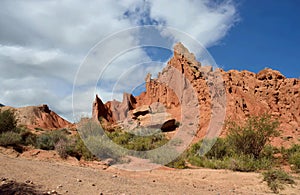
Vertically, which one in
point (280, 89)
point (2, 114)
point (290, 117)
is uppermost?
point (280, 89)

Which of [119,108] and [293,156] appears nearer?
[293,156]

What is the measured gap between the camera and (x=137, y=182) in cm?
742

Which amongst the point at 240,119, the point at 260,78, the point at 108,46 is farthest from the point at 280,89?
the point at 108,46

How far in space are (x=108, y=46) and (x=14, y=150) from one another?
6.37 metres

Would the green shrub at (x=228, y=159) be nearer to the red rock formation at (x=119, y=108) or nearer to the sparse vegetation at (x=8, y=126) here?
the sparse vegetation at (x=8, y=126)

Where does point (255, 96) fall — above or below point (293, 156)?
above

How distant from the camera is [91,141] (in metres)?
13.3

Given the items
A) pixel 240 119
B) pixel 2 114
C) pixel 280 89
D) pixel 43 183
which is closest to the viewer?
pixel 43 183

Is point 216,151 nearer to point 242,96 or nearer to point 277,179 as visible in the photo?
point 277,179

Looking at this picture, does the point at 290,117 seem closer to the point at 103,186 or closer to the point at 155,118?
the point at 155,118

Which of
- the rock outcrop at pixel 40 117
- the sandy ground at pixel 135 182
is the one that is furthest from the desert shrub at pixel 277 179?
the rock outcrop at pixel 40 117

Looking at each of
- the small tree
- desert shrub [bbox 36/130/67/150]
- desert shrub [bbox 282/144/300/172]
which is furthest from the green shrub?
desert shrub [bbox 36/130/67/150]

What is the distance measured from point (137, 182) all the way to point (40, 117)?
159 ft

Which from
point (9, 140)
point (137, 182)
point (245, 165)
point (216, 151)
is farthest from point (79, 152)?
point (245, 165)
